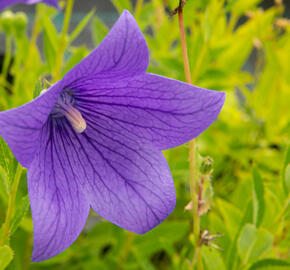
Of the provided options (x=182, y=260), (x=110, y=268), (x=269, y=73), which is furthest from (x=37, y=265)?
(x=269, y=73)

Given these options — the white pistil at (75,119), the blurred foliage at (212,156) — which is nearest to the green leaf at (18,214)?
the blurred foliage at (212,156)

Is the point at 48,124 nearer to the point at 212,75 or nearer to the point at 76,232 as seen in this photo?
the point at 76,232

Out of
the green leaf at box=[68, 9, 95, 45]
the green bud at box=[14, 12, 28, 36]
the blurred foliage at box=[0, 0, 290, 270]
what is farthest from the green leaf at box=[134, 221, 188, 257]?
the green bud at box=[14, 12, 28, 36]

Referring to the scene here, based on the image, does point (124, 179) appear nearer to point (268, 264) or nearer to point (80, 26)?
point (268, 264)

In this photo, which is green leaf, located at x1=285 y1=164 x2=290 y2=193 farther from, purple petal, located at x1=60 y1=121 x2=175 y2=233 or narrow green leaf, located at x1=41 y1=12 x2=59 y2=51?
narrow green leaf, located at x1=41 y1=12 x2=59 y2=51

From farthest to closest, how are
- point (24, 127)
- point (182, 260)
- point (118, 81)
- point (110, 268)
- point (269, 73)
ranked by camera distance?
point (269, 73) < point (110, 268) < point (182, 260) < point (118, 81) < point (24, 127)

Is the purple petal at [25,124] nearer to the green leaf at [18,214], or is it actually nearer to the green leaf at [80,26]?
the green leaf at [18,214]
